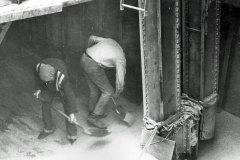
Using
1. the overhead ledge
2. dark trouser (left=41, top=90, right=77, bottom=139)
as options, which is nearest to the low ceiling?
the overhead ledge

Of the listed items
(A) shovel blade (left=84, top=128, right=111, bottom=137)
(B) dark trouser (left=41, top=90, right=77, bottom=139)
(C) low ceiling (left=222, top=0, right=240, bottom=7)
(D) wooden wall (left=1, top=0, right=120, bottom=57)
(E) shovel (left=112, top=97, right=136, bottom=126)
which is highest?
(C) low ceiling (left=222, top=0, right=240, bottom=7)

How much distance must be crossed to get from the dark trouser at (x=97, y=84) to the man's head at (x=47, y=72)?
0.74m

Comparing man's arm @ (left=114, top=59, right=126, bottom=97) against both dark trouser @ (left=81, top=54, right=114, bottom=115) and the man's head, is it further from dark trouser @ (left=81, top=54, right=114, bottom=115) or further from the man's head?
the man's head

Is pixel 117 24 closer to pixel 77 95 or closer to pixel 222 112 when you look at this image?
pixel 77 95

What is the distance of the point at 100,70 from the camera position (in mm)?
8562

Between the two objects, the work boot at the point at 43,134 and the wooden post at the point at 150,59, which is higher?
the wooden post at the point at 150,59

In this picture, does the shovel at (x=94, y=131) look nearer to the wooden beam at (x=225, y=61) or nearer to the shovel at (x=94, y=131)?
the shovel at (x=94, y=131)

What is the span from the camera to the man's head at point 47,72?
812 cm

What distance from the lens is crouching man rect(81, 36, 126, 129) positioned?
8.29 m

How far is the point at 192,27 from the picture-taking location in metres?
7.32

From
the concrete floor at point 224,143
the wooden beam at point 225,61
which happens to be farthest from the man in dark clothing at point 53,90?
the wooden beam at point 225,61

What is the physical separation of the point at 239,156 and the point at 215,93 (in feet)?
4.50

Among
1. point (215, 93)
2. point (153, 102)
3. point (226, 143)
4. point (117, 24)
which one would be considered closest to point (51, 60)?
point (117, 24)

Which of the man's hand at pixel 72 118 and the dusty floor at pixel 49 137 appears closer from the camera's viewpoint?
the dusty floor at pixel 49 137
